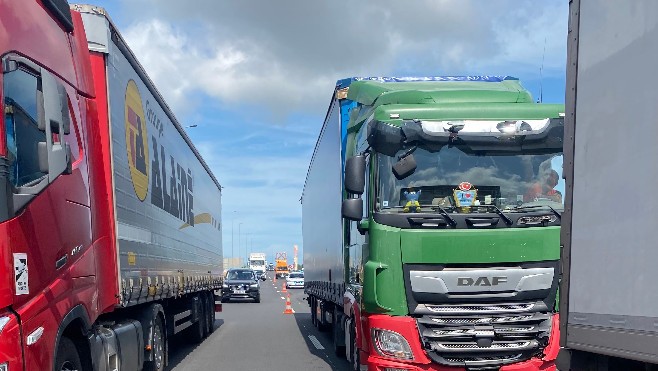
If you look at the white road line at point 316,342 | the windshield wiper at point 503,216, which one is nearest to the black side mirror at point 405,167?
the windshield wiper at point 503,216

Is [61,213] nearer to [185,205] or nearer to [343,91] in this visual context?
[343,91]

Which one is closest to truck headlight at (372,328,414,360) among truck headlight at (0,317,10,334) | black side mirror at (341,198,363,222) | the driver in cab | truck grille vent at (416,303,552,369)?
truck grille vent at (416,303,552,369)

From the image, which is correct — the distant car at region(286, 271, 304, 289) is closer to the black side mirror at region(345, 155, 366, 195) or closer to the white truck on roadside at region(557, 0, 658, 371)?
the black side mirror at region(345, 155, 366, 195)

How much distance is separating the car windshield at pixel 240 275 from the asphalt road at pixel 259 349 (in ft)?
41.5

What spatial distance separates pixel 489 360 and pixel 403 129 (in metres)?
2.43

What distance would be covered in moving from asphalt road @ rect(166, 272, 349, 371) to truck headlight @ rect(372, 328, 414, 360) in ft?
14.2

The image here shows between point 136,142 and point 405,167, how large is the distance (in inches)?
142

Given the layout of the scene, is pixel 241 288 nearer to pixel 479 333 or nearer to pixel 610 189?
pixel 479 333

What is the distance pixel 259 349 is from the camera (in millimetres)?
13820

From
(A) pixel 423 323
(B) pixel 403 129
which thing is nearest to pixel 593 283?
(A) pixel 423 323

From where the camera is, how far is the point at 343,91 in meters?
10.2

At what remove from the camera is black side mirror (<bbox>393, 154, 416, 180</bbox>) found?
693cm

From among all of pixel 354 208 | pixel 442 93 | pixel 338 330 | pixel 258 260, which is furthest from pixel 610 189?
pixel 258 260

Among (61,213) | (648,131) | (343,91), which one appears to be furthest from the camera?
(343,91)
